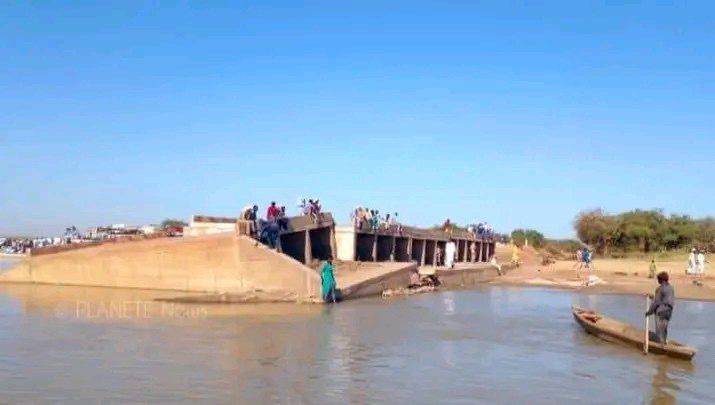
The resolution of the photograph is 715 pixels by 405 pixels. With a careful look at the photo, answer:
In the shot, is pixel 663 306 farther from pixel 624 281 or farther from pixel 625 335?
pixel 624 281

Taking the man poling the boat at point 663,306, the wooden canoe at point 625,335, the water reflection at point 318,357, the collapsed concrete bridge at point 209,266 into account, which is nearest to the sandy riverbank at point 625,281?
the collapsed concrete bridge at point 209,266

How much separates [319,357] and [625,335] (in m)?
7.08

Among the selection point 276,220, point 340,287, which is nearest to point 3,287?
point 276,220

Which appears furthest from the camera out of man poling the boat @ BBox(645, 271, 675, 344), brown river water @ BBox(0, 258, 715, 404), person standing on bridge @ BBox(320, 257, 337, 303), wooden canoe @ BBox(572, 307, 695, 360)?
person standing on bridge @ BBox(320, 257, 337, 303)

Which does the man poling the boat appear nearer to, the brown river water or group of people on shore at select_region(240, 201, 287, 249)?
the brown river water

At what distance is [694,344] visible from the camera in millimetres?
16672

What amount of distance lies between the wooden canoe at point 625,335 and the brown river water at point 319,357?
0.23 meters

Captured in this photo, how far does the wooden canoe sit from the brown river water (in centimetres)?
23

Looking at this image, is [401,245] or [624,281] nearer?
→ [624,281]

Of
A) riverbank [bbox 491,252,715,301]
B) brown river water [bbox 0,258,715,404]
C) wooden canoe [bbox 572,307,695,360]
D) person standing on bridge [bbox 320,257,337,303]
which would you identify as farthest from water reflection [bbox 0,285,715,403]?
riverbank [bbox 491,252,715,301]

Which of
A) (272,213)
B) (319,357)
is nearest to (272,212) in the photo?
(272,213)

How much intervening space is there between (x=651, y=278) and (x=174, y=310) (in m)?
29.3

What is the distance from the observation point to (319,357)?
1311 cm

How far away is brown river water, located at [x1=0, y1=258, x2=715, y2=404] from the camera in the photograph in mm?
10336
